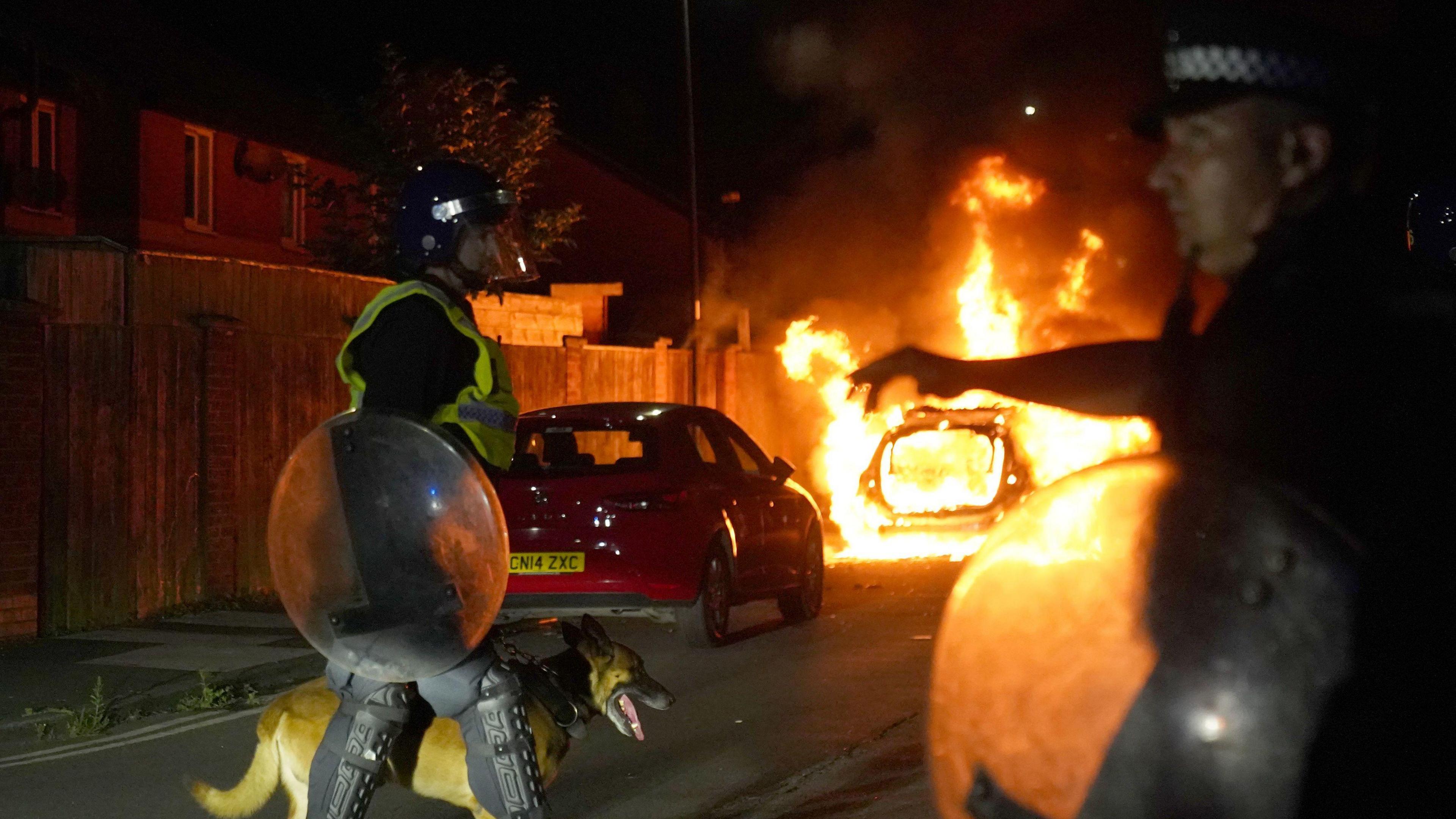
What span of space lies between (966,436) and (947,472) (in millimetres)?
408

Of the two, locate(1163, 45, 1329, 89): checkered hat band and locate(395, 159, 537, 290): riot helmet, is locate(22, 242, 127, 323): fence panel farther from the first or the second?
locate(1163, 45, 1329, 89): checkered hat band

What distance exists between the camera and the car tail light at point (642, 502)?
35.8ft

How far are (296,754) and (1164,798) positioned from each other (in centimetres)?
315

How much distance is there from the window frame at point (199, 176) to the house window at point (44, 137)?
2.24 meters

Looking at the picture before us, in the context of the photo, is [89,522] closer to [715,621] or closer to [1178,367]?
[715,621]

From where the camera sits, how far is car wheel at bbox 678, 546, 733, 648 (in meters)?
11.0

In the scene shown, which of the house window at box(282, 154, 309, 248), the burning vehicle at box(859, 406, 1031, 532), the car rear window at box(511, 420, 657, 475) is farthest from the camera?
the house window at box(282, 154, 309, 248)

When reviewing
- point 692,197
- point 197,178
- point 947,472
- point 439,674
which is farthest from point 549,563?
point 197,178

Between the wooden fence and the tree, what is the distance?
15.7ft

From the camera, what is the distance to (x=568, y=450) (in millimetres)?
11203

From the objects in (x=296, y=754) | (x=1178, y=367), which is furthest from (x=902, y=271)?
(x=1178, y=367)

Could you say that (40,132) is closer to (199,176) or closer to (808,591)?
(199,176)

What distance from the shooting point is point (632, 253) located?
121 ft

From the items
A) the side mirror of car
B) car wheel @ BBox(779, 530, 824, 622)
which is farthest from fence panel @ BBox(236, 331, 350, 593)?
car wheel @ BBox(779, 530, 824, 622)
